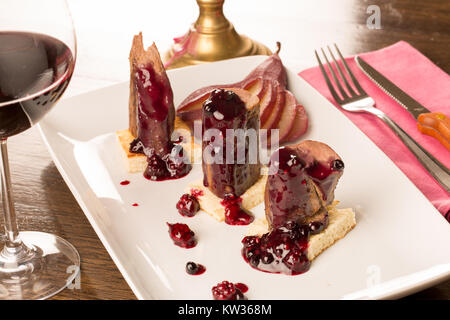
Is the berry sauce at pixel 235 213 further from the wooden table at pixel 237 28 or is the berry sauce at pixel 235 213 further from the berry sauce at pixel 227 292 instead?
the wooden table at pixel 237 28

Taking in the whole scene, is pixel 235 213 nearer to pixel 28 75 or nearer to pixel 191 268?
pixel 191 268

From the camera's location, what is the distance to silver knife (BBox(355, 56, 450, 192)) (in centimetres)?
173

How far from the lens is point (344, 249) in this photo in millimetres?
1484

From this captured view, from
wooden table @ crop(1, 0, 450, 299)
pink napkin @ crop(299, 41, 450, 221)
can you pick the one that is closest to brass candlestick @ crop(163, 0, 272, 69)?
wooden table @ crop(1, 0, 450, 299)

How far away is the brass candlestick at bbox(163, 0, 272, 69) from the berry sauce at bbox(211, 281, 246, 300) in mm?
1249

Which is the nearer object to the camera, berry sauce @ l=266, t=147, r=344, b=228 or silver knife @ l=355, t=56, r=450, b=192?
berry sauce @ l=266, t=147, r=344, b=228

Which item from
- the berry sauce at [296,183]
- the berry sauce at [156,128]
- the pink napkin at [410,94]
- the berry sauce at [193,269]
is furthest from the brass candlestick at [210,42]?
the berry sauce at [193,269]

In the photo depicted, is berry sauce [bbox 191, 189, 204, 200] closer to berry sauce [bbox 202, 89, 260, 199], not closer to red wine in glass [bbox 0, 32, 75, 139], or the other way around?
berry sauce [bbox 202, 89, 260, 199]

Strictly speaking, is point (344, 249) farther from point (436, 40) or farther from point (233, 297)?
point (436, 40)

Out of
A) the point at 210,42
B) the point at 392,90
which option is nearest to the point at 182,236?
the point at 392,90

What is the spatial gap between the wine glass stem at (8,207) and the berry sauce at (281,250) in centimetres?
51

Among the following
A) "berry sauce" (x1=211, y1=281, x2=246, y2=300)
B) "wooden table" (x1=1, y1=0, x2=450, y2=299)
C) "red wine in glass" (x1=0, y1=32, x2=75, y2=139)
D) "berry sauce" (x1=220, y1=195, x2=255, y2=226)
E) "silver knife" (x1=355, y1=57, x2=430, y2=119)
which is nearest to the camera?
"red wine in glass" (x1=0, y1=32, x2=75, y2=139)

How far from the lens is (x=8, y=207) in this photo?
1.40m

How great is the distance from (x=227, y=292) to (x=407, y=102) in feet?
3.37
